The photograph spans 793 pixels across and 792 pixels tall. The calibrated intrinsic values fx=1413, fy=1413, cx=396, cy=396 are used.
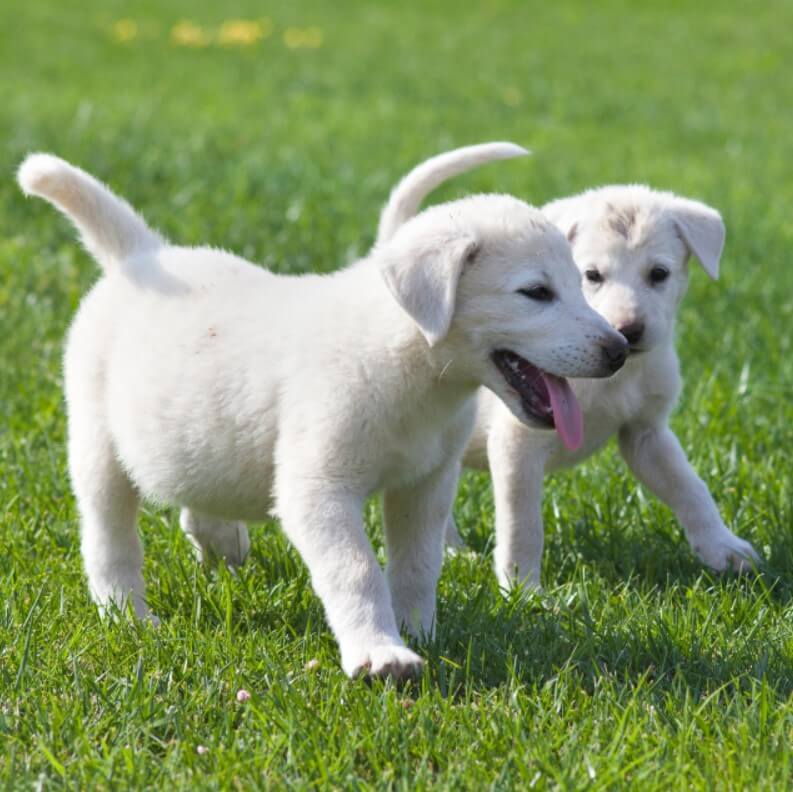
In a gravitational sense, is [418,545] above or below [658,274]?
below

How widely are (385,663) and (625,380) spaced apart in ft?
5.58

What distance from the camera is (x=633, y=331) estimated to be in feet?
14.3

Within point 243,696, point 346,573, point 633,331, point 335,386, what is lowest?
point 243,696

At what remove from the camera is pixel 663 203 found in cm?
477

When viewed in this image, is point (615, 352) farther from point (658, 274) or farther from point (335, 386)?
point (658, 274)

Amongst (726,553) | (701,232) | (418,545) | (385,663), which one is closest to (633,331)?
(701,232)

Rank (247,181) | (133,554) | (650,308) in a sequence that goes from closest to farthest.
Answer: (133,554), (650,308), (247,181)

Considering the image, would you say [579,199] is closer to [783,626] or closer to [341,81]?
[783,626]

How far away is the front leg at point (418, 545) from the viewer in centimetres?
389

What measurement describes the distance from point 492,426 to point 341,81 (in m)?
12.2

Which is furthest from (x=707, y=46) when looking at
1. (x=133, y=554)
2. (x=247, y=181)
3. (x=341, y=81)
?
(x=133, y=554)

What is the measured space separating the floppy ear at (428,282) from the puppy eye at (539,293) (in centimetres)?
19

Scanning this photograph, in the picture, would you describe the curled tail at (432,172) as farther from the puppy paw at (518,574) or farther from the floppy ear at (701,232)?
the puppy paw at (518,574)

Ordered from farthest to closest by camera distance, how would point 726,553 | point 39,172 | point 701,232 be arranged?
point 701,232
point 726,553
point 39,172
